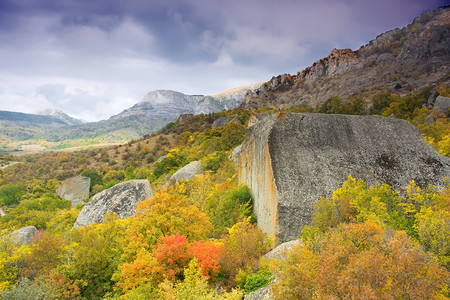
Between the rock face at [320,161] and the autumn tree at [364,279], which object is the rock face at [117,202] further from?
the autumn tree at [364,279]

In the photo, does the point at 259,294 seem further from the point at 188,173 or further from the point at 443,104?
the point at 443,104

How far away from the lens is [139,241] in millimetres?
12164

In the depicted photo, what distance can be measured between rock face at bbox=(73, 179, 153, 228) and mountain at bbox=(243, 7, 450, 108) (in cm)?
6286

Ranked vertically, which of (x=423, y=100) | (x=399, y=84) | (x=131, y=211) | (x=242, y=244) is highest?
(x=399, y=84)

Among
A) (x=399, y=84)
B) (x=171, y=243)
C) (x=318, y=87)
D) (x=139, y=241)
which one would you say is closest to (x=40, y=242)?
(x=139, y=241)

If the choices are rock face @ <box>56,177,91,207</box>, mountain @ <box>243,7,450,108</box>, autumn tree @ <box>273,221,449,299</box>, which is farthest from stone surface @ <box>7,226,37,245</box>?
mountain @ <box>243,7,450,108</box>

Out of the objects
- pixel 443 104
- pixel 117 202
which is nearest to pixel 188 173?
Result: pixel 117 202

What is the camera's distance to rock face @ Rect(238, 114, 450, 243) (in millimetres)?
15492

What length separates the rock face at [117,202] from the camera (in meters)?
22.5

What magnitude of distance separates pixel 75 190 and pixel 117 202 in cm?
4012

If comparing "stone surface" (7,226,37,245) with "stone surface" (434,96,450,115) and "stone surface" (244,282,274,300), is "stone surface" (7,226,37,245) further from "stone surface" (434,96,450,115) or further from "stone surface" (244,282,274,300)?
"stone surface" (434,96,450,115)

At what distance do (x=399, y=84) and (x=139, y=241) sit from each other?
80.4m

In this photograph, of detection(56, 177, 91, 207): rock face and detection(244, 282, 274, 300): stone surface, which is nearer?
detection(244, 282, 274, 300): stone surface

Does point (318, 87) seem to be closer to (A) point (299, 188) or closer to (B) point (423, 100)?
(B) point (423, 100)
